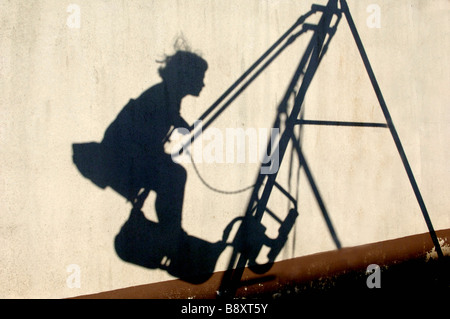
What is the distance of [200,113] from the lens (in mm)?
3783

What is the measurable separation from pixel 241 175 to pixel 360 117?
2149 millimetres

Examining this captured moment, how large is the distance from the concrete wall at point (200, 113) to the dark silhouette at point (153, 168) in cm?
11

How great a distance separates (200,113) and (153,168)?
3.01 ft

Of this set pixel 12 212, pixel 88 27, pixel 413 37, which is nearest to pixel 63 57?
pixel 88 27

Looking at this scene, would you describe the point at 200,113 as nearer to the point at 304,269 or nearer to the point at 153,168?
the point at 153,168

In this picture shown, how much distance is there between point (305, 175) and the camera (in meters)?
A: 4.29

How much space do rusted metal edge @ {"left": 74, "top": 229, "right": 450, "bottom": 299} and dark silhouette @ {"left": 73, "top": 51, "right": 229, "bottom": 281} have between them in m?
0.21

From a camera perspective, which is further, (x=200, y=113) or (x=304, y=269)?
(x=304, y=269)

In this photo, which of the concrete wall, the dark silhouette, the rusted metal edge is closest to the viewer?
the concrete wall

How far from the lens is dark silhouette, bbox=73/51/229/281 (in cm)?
347

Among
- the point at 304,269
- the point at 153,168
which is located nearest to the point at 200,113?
the point at 153,168

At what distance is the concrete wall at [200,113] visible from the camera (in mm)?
3236

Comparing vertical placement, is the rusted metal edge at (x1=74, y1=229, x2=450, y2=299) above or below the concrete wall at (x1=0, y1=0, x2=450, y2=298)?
below
